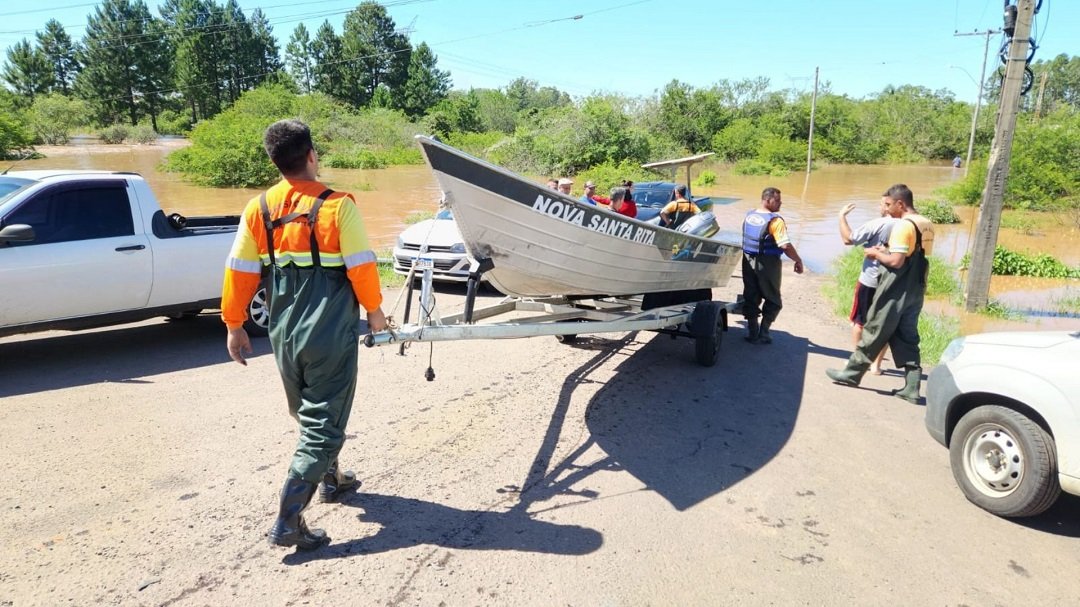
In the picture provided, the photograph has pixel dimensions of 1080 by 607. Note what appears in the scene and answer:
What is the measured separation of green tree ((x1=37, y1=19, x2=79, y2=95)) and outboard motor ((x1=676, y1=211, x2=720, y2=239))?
85.7 m

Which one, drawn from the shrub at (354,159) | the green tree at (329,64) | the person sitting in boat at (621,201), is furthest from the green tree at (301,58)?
the person sitting in boat at (621,201)

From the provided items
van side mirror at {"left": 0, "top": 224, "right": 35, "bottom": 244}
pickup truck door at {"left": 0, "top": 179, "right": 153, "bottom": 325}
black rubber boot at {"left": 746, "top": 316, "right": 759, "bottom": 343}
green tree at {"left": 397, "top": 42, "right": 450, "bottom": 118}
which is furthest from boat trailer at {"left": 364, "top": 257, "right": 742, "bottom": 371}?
green tree at {"left": 397, "top": 42, "right": 450, "bottom": 118}

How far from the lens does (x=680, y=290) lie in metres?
6.80

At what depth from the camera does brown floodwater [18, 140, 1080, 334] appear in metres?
11.5

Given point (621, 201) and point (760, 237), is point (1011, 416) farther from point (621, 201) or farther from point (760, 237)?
point (621, 201)

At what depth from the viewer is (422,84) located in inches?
3000

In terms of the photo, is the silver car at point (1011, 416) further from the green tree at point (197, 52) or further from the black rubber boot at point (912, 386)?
the green tree at point (197, 52)

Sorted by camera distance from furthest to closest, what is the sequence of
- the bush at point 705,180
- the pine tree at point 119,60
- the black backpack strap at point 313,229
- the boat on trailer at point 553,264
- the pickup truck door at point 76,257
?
the pine tree at point 119,60 < the bush at point 705,180 < the pickup truck door at point 76,257 < the boat on trailer at point 553,264 < the black backpack strap at point 313,229

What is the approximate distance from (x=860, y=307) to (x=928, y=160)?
65567 millimetres

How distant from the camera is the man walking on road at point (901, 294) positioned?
5410mm

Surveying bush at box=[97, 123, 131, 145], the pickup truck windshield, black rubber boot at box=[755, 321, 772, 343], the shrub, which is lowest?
black rubber boot at box=[755, 321, 772, 343]

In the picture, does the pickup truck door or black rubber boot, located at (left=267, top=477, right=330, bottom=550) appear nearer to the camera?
black rubber boot, located at (left=267, top=477, right=330, bottom=550)

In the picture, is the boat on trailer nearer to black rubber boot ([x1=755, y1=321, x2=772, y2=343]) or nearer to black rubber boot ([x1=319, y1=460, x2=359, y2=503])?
black rubber boot ([x1=319, y1=460, x2=359, y2=503])

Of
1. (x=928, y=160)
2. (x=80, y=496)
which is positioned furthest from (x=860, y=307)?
(x=928, y=160)
